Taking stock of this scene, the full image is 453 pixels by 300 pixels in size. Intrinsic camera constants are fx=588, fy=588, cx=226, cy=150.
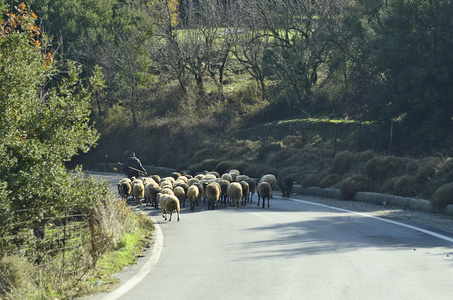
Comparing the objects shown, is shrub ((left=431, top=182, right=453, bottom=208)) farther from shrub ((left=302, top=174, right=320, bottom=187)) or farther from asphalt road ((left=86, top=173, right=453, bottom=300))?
shrub ((left=302, top=174, right=320, bottom=187))

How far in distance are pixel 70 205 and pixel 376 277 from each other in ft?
18.8

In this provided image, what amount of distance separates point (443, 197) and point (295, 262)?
9.04 m

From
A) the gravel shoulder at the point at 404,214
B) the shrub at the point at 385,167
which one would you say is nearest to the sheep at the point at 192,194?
the gravel shoulder at the point at 404,214

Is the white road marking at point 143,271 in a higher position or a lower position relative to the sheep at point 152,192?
lower

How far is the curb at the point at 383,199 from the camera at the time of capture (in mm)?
18350

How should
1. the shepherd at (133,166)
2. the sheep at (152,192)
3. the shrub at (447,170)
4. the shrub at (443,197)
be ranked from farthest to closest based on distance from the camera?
the shepherd at (133,166) < the sheep at (152,192) < the shrub at (447,170) < the shrub at (443,197)

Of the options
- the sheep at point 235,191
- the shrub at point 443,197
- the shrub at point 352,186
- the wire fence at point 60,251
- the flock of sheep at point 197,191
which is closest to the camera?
the wire fence at point 60,251

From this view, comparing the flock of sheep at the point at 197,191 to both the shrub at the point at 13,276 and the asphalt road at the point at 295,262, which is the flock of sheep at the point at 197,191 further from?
the shrub at the point at 13,276

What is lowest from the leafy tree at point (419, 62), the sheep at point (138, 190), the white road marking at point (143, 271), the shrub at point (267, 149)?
the white road marking at point (143, 271)

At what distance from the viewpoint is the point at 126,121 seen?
54219 mm

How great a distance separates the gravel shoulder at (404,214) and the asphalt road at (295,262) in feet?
2.12

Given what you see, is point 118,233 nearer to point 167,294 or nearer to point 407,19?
point 167,294

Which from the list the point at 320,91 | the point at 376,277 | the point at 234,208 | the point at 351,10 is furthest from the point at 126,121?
the point at 376,277

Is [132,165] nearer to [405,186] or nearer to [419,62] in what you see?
[405,186]
